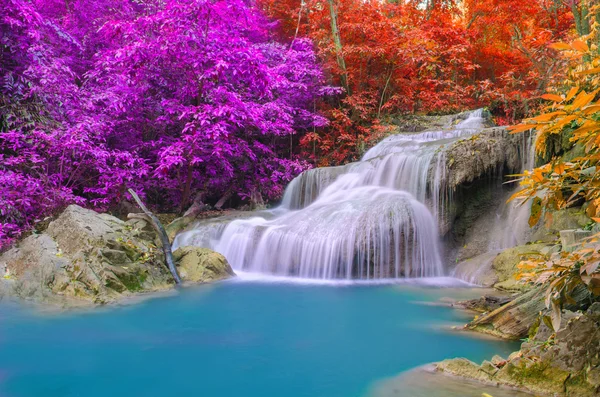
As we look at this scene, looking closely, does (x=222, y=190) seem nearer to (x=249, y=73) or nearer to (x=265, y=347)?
(x=249, y=73)

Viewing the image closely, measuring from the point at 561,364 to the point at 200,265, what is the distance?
5.58 metres

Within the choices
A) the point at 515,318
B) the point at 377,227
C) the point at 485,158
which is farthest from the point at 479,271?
the point at 515,318

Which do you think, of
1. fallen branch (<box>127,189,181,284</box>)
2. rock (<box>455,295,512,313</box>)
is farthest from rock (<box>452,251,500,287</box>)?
fallen branch (<box>127,189,181,284</box>)

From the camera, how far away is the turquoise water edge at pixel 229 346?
3.40m

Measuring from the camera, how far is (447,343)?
4.11 m

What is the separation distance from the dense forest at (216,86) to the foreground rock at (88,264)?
107 cm

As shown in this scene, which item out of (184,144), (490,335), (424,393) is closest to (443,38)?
(184,144)

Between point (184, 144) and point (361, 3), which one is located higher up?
point (361, 3)

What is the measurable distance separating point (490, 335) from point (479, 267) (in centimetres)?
313

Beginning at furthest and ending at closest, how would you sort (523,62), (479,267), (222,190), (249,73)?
(523,62) → (222,190) → (249,73) → (479,267)

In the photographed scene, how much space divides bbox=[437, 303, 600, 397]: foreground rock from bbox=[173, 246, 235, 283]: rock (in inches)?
191

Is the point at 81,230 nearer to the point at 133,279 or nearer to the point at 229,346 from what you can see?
the point at 133,279

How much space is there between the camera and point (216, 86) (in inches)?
401

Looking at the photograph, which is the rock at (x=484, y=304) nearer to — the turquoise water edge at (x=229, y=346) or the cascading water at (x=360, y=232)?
the turquoise water edge at (x=229, y=346)
